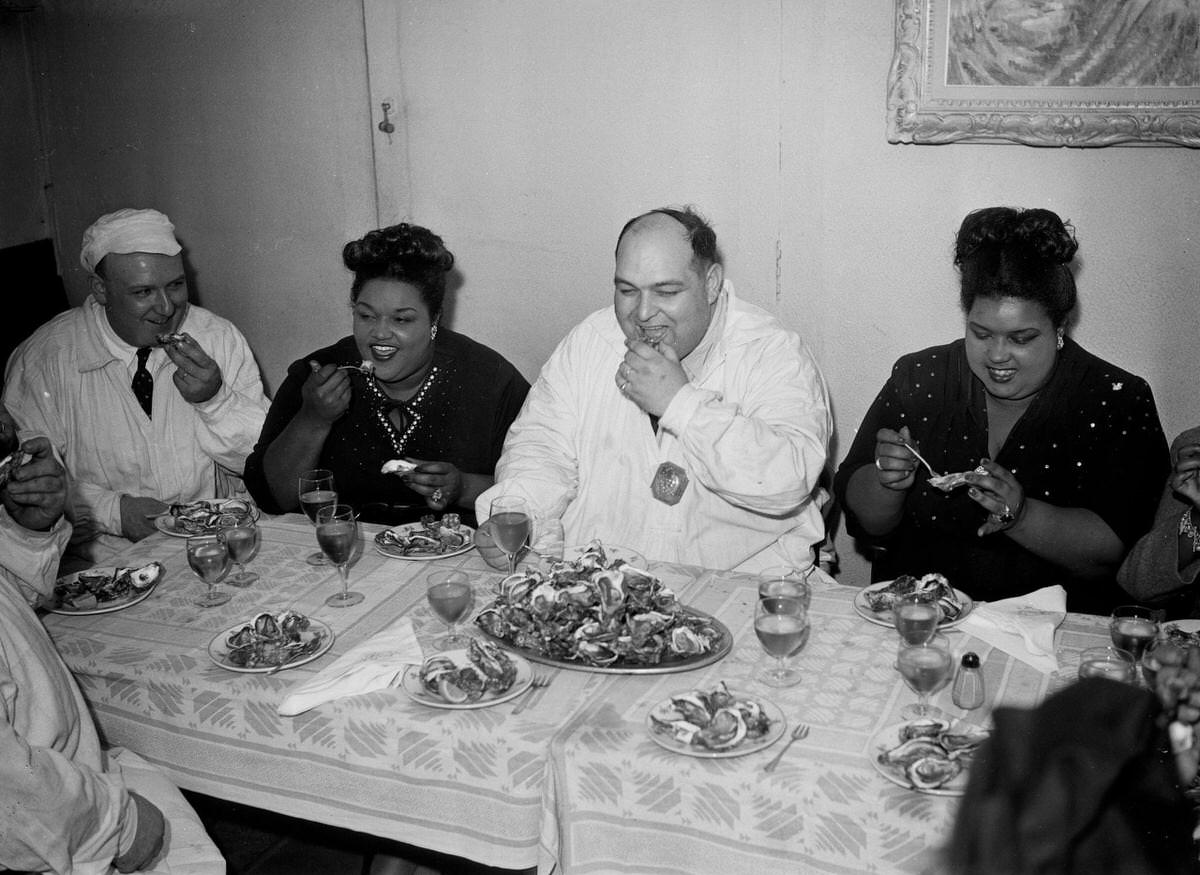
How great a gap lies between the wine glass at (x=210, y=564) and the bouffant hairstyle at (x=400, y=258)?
1.31m

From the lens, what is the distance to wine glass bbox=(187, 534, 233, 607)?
2521mm

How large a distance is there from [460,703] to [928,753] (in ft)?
2.69

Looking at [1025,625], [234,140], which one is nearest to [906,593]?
[1025,625]

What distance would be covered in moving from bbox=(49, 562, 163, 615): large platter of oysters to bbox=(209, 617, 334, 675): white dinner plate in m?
0.33

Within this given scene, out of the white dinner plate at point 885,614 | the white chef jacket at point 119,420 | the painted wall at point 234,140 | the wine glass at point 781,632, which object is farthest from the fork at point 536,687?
the painted wall at point 234,140

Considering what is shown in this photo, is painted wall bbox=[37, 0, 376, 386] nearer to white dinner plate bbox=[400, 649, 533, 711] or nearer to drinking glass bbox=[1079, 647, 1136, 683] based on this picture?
white dinner plate bbox=[400, 649, 533, 711]

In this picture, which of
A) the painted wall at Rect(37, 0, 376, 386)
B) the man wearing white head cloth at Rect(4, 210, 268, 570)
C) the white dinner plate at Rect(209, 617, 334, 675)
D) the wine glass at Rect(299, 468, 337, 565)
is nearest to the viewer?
the white dinner plate at Rect(209, 617, 334, 675)

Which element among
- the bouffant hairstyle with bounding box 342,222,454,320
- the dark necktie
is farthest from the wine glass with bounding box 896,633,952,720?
the dark necktie

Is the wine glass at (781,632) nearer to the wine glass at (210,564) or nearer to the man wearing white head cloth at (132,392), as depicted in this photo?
the wine glass at (210,564)

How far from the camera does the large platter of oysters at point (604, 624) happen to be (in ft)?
7.23

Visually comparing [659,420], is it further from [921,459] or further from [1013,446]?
[1013,446]

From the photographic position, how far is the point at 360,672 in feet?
7.15

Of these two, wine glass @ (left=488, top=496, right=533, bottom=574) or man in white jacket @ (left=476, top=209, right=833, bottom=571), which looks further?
man in white jacket @ (left=476, top=209, right=833, bottom=571)

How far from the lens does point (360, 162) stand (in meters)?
4.58
